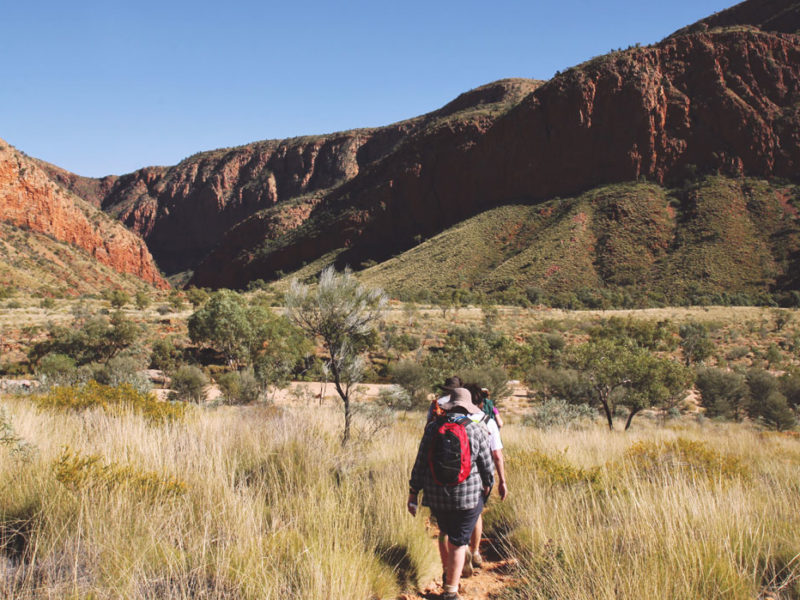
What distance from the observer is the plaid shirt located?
10.3ft

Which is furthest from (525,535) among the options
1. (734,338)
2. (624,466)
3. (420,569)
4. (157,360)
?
(734,338)

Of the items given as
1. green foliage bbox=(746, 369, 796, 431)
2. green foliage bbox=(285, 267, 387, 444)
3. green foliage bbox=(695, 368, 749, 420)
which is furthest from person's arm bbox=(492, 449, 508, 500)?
green foliage bbox=(695, 368, 749, 420)

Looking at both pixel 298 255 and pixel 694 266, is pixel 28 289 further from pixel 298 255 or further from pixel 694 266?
pixel 694 266

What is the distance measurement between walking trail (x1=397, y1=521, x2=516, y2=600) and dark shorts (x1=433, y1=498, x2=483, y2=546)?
472 millimetres

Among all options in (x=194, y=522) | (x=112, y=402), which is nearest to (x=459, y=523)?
(x=194, y=522)

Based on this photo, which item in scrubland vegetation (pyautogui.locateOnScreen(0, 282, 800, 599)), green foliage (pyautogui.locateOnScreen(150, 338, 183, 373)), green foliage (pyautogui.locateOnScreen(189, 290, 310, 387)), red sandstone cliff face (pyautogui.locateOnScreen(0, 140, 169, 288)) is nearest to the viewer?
scrubland vegetation (pyautogui.locateOnScreen(0, 282, 800, 599))

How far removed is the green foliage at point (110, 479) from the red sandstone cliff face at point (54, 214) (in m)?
89.6

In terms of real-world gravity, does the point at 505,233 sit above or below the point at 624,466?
above

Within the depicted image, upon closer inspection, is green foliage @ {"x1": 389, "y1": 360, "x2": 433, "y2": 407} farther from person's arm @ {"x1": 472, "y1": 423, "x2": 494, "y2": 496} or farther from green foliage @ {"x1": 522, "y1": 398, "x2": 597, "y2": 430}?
person's arm @ {"x1": 472, "y1": 423, "x2": 494, "y2": 496}

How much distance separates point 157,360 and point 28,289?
3959 centimetres

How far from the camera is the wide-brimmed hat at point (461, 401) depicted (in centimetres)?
327

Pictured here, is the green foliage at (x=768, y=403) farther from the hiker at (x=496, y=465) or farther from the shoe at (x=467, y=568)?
the shoe at (x=467, y=568)

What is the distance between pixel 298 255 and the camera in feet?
360

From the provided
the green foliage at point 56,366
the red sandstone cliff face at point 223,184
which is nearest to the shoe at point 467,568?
the green foliage at point 56,366
